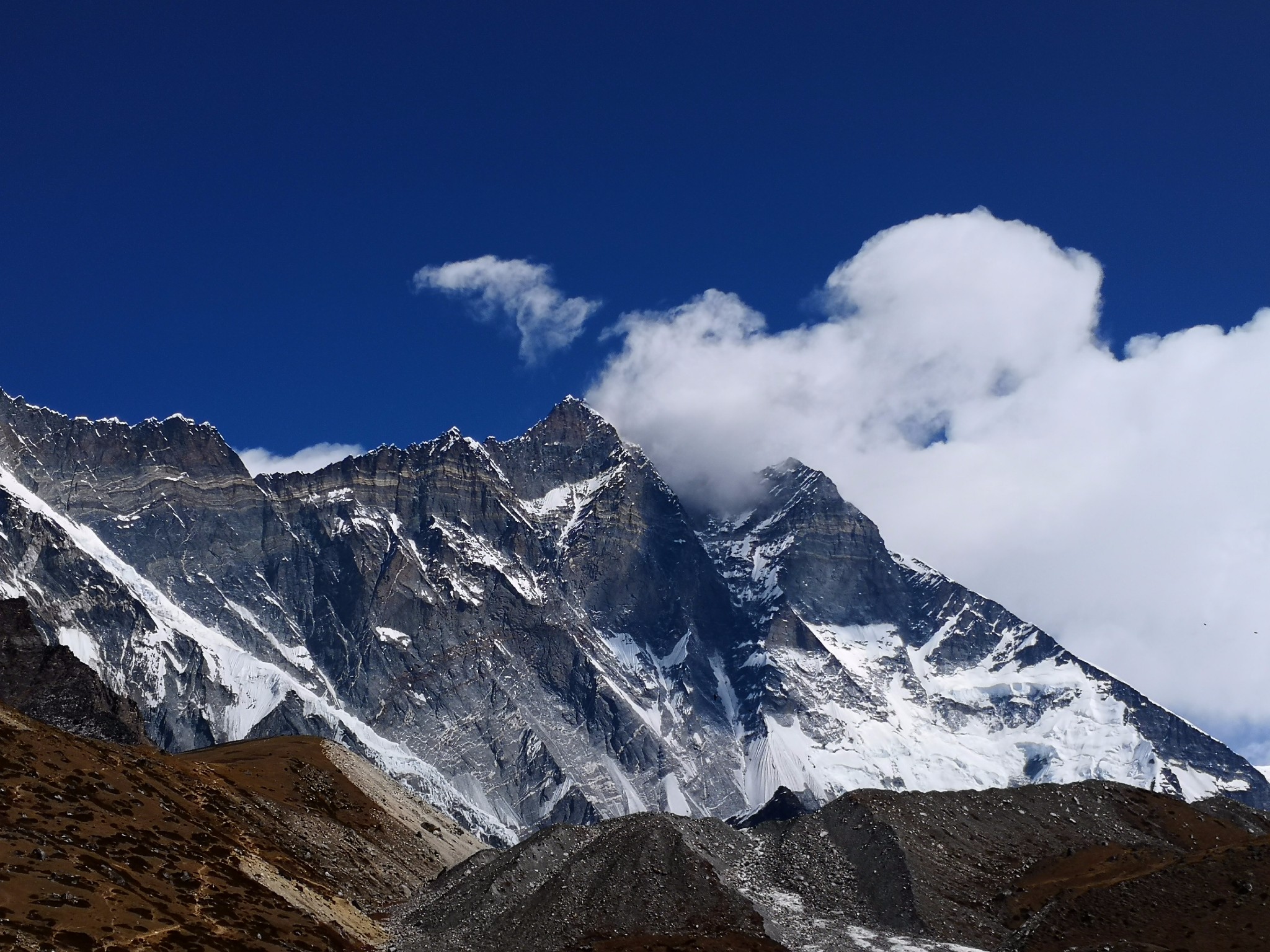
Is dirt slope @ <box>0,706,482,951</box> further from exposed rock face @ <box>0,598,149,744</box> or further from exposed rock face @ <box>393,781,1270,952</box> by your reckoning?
exposed rock face @ <box>0,598,149,744</box>

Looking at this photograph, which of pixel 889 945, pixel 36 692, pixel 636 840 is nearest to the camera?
pixel 889 945

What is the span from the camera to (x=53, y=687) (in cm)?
18062

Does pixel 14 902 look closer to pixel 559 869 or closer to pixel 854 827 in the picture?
pixel 559 869

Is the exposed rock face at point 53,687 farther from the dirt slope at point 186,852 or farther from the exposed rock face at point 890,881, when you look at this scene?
the exposed rock face at point 890,881

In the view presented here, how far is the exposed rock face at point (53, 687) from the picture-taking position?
175625mm

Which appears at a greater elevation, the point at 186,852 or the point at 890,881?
the point at 186,852

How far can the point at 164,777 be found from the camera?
130 meters

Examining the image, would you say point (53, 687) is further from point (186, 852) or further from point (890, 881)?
point (890, 881)

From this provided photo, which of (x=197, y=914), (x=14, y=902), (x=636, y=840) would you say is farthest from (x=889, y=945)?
(x=14, y=902)

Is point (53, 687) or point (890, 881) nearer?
point (890, 881)

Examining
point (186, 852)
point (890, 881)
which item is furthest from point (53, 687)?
point (890, 881)

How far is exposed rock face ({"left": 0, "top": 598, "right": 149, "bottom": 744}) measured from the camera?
6914 inches

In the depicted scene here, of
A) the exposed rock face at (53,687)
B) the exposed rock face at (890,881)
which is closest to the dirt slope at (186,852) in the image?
the exposed rock face at (890,881)

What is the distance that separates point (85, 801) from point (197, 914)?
19.6 metres
